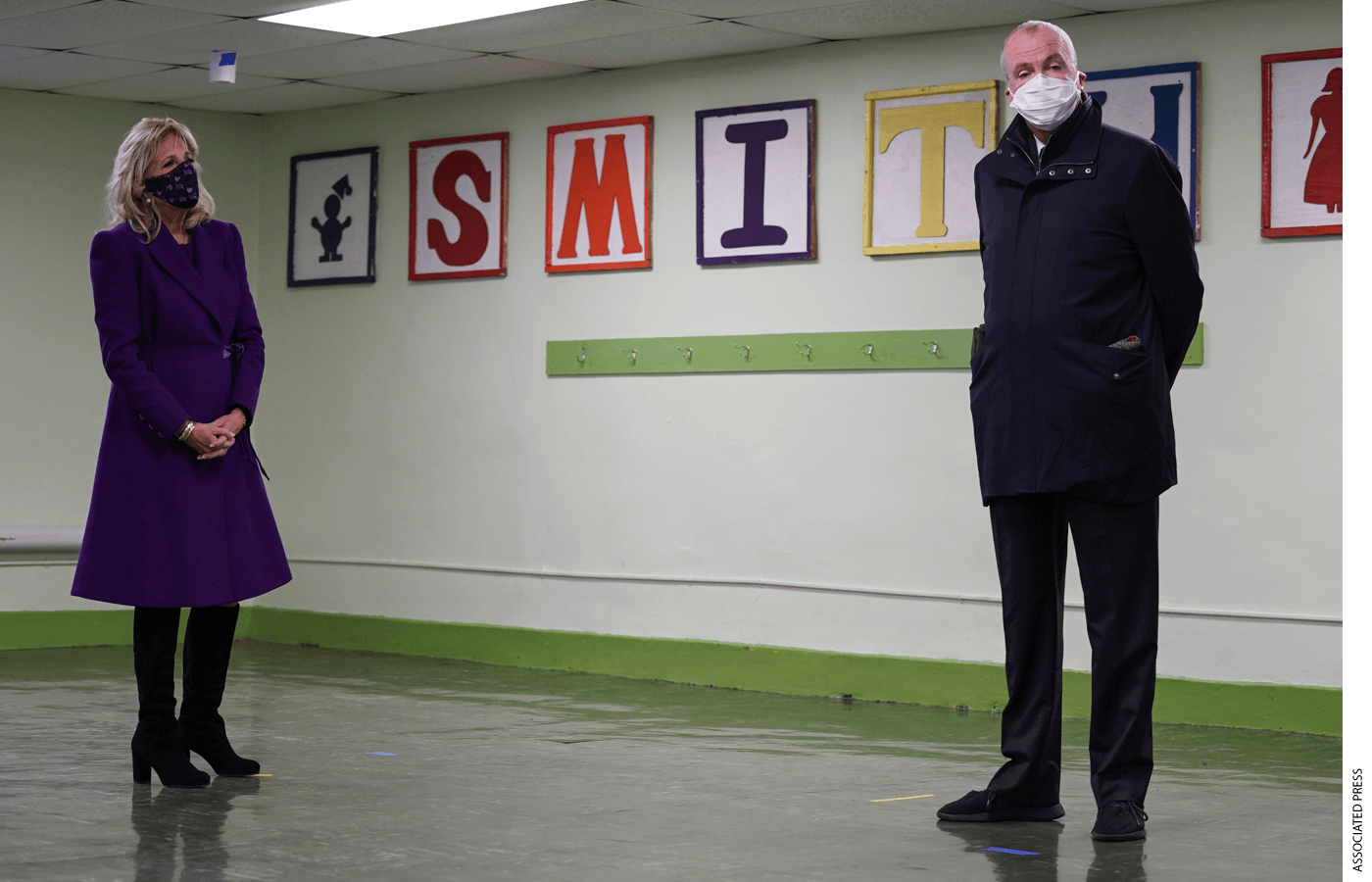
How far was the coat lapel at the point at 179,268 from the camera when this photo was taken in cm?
370

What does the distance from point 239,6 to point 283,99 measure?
69.8 inches

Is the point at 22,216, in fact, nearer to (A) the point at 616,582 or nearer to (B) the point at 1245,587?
(A) the point at 616,582

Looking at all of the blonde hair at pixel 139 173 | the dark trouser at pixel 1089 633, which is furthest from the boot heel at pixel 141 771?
the dark trouser at pixel 1089 633

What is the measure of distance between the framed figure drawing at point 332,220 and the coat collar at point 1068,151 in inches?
187

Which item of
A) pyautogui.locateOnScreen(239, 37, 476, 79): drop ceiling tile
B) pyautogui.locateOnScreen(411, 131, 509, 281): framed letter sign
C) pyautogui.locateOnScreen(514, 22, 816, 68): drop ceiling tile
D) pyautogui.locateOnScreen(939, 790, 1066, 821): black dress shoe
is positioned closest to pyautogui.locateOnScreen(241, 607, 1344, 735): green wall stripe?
pyautogui.locateOnScreen(411, 131, 509, 281): framed letter sign

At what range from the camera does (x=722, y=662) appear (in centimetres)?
633

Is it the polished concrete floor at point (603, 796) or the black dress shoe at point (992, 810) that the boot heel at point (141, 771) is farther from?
the black dress shoe at point (992, 810)

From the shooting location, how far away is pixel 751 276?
634cm

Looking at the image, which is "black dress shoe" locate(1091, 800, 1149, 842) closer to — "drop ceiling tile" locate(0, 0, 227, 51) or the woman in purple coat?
the woman in purple coat

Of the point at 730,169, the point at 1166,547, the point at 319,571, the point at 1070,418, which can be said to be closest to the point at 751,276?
the point at 730,169

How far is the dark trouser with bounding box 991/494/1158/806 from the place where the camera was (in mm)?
3172

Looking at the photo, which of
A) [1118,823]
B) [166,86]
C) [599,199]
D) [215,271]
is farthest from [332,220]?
[1118,823]

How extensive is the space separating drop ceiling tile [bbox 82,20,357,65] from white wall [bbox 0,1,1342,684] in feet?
3.24

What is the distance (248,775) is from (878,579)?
107 inches
